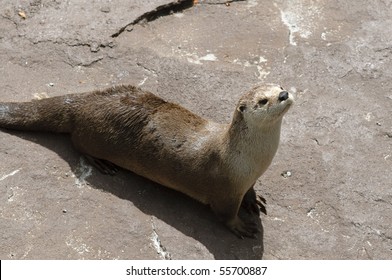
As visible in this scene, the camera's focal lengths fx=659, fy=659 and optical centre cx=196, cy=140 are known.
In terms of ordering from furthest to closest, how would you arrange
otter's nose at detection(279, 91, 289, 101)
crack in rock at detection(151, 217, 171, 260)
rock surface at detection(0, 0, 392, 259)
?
rock surface at detection(0, 0, 392, 259) → crack in rock at detection(151, 217, 171, 260) → otter's nose at detection(279, 91, 289, 101)

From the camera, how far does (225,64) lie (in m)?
4.80

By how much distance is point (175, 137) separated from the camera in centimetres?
376

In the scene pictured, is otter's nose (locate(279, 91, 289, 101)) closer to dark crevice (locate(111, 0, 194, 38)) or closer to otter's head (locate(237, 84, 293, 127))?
otter's head (locate(237, 84, 293, 127))

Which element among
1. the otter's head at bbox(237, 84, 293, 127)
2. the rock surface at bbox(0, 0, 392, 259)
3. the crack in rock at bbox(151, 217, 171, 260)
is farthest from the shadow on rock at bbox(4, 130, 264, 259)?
the otter's head at bbox(237, 84, 293, 127)

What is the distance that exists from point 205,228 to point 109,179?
67 cm

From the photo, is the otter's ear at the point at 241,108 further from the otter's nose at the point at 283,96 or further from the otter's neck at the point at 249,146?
the otter's nose at the point at 283,96

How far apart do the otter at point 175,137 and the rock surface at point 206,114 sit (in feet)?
0.42

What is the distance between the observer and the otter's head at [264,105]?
133 inches

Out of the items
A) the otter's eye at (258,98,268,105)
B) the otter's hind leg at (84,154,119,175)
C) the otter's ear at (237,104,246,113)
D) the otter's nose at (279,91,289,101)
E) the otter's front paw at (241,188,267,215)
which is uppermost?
the otter's nose at (279,91,289,101)

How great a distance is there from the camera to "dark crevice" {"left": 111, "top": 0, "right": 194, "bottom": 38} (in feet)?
16.5

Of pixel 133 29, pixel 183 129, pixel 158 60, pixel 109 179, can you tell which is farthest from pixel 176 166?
pixel 133 29

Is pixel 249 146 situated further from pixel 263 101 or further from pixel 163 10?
→ pixel 163 10

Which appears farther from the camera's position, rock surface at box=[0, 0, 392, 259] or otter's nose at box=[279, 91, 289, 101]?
rock surface at box=[0, 0, 392, 259]

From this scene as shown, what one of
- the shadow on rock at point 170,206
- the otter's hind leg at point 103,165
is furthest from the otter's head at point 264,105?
the otter's hind leg at point 103,165
